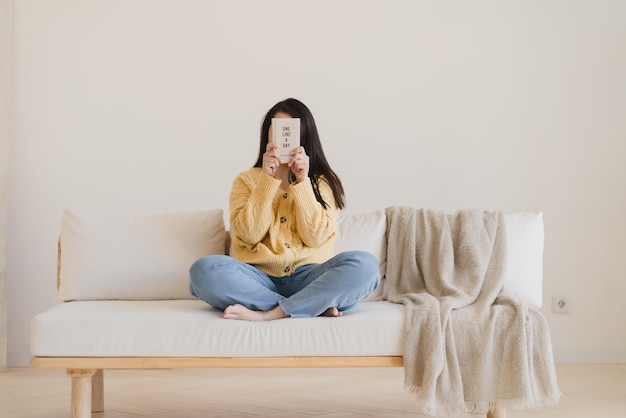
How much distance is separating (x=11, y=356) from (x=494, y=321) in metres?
2.32

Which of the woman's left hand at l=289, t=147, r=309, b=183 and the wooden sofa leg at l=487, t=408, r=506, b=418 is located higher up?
the woman's left hand at l=289, t=147, r=309, b=183

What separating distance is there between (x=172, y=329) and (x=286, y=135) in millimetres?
723

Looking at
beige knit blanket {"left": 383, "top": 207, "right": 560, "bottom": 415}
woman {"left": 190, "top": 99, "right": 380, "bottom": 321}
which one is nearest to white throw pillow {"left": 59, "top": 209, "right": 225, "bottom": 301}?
woman {"left": 190, "top": 99, "right": 380, "bottom": 321}

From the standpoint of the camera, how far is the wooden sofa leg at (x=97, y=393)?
2.95 m

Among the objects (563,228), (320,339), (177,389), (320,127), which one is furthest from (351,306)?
(563,228)

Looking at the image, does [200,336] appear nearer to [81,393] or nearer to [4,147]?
[81,393]

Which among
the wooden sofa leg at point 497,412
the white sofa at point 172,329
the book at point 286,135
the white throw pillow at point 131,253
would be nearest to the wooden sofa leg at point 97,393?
the white sofa at point 172,329

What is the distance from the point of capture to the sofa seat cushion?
2.45 meters

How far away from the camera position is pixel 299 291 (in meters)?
2.65

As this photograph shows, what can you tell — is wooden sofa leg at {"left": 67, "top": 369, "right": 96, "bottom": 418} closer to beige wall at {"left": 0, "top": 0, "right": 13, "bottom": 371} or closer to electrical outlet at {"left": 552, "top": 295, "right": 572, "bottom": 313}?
beige wall at {"left": 0, "top": 0, "right": 13, "bottom": 371}

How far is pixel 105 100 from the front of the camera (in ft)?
12.9

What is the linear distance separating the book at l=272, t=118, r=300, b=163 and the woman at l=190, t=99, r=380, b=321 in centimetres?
2

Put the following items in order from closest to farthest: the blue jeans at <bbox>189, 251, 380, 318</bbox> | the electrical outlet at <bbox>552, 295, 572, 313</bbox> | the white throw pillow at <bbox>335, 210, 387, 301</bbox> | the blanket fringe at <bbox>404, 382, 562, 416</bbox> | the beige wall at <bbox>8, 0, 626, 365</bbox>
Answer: the blanket fringe at <bbox>404, 382, 562, 416</bbox>, the blue jeans at <bbox>189, 251, 380, 318</bbox>, the white throw pillow at <bbox>335, 210, 387, 301</bbox>, the beige wall at <bbox>8, 0, 626, 365</bbox>, the electrical outlet at <bbox>552, 295, 572, 313</bbox>

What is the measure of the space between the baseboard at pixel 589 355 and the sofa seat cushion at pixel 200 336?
5.99 feet
